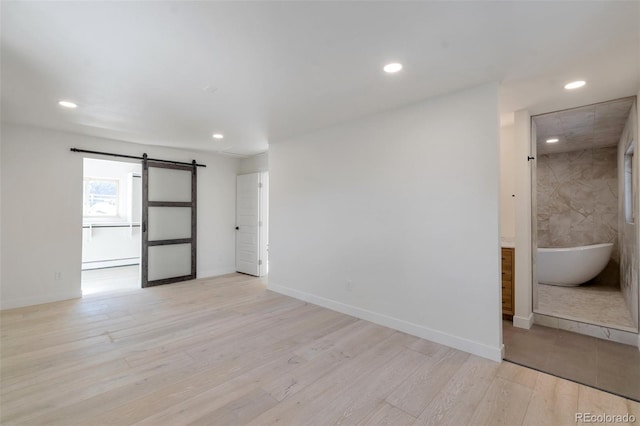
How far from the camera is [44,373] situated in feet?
7.79

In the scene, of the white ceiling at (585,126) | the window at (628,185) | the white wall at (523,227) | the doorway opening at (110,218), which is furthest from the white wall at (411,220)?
the doorway opening at (110,218)

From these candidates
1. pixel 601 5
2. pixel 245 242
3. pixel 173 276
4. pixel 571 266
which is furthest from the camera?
pixel 245 242

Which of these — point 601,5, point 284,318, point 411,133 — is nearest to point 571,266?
point 411,133

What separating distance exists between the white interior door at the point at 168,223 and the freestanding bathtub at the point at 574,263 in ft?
21.0

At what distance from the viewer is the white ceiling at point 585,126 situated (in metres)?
3.22

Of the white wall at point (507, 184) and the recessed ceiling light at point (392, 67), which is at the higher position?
the recessed ceiling light at point (392, 67)

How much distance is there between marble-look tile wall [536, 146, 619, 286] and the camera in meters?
4.83

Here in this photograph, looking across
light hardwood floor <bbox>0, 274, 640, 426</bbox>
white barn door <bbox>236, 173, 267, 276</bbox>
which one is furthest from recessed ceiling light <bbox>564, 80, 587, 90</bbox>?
white barn door <bbox>236, 173, 267, 276</bbox>

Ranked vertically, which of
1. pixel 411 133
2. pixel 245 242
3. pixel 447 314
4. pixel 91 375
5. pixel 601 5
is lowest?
pixel 91 375

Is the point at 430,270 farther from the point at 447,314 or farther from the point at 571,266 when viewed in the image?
the point at 571,266

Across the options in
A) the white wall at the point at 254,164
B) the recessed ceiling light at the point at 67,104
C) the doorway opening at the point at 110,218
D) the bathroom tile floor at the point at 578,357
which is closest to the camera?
the bathroom tile floor at the point at 578,357

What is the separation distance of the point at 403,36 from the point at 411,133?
4.36 ft

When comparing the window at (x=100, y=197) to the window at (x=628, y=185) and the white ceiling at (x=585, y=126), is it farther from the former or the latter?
the window at (x=628, y=185)

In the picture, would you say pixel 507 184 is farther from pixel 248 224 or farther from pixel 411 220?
pixel 248 224
